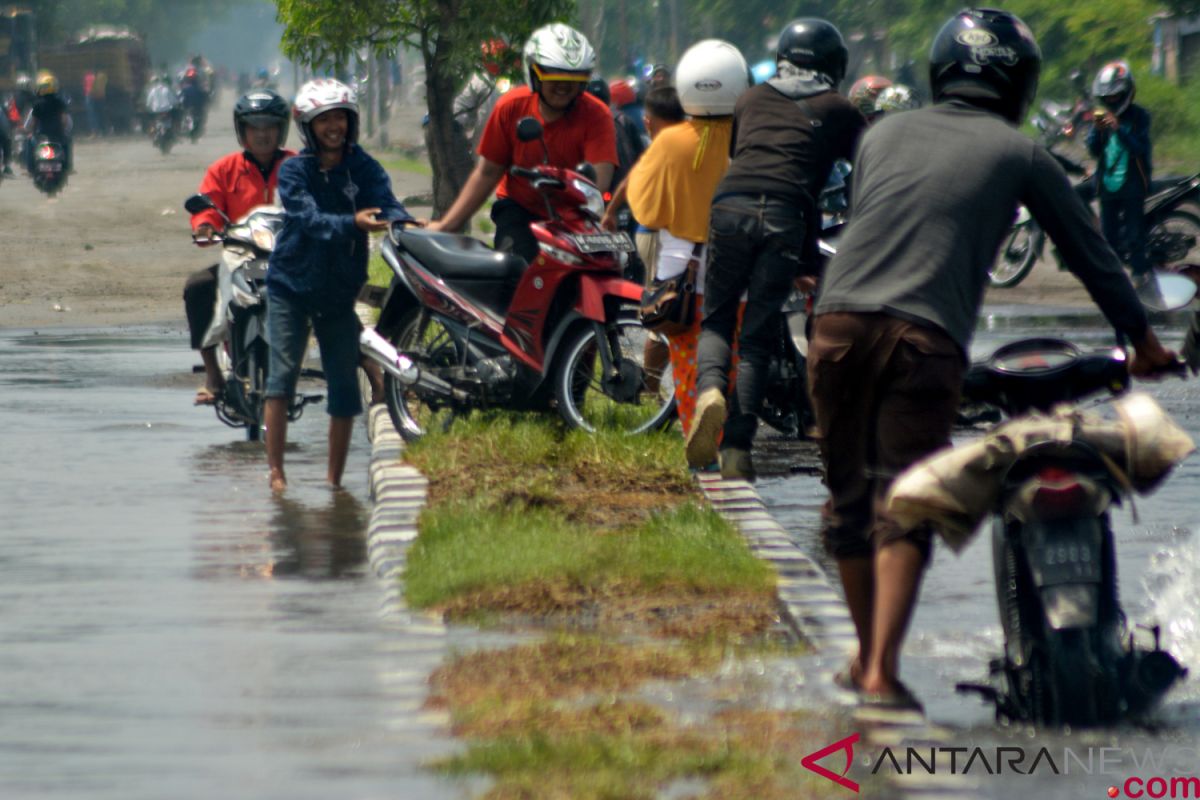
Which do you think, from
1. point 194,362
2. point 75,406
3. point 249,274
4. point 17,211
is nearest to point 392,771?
point 249,274

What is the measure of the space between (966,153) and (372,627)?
229 centimetres

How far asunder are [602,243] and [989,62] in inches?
168

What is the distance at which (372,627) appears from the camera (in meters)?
6.47

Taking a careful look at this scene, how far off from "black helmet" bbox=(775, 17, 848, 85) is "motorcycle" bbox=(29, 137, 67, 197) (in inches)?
1029

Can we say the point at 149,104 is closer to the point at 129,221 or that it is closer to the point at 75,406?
the point at 129,221

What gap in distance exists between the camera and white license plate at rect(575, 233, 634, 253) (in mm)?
9437

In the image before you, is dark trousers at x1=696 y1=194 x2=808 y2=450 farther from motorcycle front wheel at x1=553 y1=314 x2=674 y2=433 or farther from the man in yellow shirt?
motorcycle front wheel at x1=553 y1=314 x2=674 y2=433

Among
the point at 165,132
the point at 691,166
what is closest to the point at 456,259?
the point at 691,166

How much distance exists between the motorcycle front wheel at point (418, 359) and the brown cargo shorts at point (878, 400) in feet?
15.5

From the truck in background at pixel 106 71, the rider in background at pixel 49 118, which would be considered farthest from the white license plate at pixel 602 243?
the truck in background at pixel 106 71

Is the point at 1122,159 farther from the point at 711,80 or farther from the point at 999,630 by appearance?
the point at 999,630

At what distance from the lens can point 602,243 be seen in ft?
31.1

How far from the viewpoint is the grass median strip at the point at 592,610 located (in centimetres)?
474

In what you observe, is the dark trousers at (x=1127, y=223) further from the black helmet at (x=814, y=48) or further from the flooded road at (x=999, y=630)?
the black helmet at (x=814, y=48)
